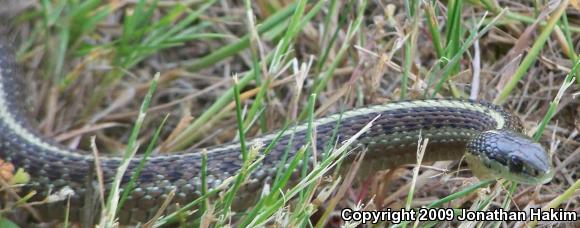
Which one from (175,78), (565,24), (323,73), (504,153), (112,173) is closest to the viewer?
(504,153)

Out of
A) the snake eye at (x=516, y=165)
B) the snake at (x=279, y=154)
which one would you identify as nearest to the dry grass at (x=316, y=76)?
the snake at (x=279, y=154)

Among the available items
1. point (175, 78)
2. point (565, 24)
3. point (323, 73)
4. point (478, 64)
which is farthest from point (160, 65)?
point (565, 24)

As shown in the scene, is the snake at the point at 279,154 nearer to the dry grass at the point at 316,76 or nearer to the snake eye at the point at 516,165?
the dry grass at the point at 316,76

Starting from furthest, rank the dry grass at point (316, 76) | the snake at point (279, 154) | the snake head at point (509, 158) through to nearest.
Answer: the dry grass at point (316, 76), the snake at point (279, 154), the snake head at point (509, 158)

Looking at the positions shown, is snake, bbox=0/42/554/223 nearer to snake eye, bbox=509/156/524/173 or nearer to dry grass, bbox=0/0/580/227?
dry grass, bbox=0/0/580/227

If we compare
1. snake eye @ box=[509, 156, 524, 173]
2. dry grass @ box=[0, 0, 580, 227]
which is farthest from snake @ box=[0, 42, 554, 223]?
snake eye @ box=[509, 156, 524, 173]

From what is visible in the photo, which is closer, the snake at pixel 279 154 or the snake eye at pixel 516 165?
the snake eye at pixel 516 165

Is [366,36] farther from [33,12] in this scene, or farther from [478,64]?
[33,12]

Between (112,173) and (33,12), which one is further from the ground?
(33,12)
